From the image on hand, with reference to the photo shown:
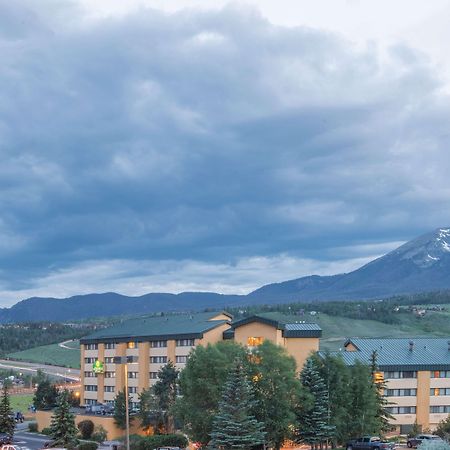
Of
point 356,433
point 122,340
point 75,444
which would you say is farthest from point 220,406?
point 122,340

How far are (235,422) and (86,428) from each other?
1644 inches

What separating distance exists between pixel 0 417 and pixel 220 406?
42430 millimetres

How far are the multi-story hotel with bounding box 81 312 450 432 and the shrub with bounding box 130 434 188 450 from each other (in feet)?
48.9

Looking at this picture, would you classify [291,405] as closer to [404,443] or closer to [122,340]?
[404,443]

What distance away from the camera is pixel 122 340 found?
125 metres

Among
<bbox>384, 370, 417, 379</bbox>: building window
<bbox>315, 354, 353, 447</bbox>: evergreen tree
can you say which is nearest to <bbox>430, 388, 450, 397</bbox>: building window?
<bbox>384, 370, 417, 379</bbox>: building window

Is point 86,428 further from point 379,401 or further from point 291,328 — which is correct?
point 379,401

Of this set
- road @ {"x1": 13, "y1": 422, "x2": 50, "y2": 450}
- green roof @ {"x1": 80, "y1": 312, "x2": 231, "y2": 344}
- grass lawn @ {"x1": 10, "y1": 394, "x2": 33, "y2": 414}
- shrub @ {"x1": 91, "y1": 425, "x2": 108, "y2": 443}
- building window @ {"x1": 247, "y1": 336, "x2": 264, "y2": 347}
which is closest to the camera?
road @ {"x1": 13, "y1": 422, "x2": 50, "y2": 450}

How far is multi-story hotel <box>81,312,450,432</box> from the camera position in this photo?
97312 millimetres

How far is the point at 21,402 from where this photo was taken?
6570 inches

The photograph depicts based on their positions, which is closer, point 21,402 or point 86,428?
point 86,428

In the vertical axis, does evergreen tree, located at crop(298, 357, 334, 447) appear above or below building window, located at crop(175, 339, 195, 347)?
below

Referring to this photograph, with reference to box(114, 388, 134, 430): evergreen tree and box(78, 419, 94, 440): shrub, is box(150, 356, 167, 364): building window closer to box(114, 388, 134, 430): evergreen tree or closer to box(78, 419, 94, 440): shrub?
box(114, 388, 134, 430): evergreen tree

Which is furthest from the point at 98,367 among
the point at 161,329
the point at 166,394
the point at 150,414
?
the point at 166,394
